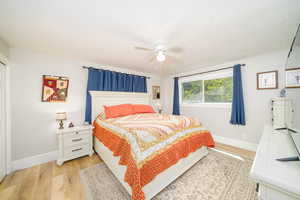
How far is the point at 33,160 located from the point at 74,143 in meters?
0.79

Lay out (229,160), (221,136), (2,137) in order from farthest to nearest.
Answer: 1. (221,136)
2. (229,160)
3. (2,137)

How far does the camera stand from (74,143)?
232 centimetres

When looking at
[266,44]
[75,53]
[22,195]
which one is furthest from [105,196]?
[266,44]

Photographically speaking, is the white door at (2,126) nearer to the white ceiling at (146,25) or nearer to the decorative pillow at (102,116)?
the white ceiling at (146,25)

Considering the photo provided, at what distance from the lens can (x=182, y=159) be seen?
1839 mm

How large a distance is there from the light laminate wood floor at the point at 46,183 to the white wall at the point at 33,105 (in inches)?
16.9

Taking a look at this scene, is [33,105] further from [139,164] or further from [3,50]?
[139,164]

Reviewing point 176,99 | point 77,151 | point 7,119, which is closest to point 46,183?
point 77,151

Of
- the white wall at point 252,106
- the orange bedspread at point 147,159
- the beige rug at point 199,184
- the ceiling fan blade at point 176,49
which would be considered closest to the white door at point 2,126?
the beige rug at point 199,184

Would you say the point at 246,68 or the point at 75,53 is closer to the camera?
the point at 75,53

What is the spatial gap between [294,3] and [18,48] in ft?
13.7

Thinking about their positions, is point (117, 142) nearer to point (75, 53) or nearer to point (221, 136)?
point (75, 53)

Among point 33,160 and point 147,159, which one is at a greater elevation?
point 147,159

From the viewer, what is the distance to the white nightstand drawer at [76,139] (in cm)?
224
